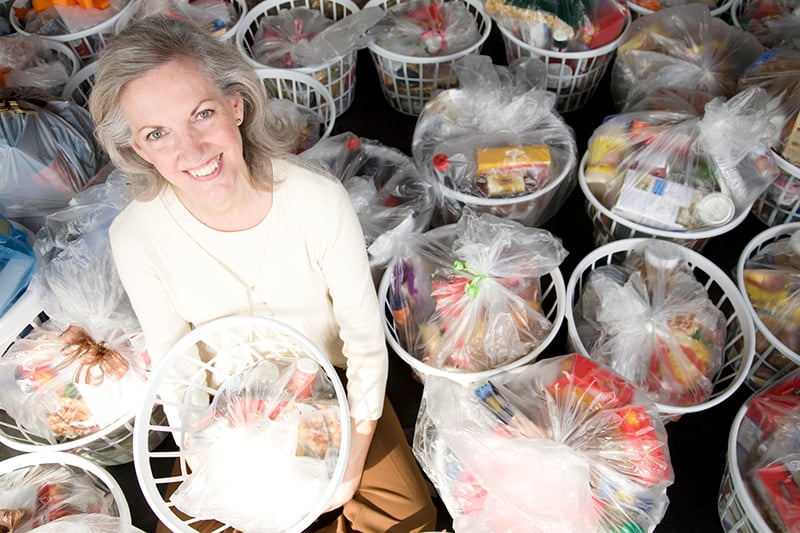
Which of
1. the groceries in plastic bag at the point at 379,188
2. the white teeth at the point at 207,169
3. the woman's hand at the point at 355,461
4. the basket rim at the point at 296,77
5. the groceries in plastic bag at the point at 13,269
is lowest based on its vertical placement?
the woman's hand at the point at 355,461

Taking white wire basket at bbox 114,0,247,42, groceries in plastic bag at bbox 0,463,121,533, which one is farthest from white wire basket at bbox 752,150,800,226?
groceries in plastic bag at bbox 0,463,121,533

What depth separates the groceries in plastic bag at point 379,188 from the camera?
1487 millimetres

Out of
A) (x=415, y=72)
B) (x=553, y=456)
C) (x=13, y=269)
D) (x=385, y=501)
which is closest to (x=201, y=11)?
(x=415, y=72)

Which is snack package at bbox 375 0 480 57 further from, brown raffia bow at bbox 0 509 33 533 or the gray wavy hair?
brown raffia bow at bbox 0 509 33 533

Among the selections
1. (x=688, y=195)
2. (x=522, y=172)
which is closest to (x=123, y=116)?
(x=522, y=172)

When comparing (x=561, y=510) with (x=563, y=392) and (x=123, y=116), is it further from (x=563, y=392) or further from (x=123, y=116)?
(x=123, y=116)

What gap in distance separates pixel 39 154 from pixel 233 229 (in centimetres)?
83

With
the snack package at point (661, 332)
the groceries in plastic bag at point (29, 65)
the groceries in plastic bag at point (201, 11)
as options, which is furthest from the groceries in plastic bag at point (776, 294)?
the groceries in plastic bag at point (29, 65)

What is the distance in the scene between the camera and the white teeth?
2.95ft

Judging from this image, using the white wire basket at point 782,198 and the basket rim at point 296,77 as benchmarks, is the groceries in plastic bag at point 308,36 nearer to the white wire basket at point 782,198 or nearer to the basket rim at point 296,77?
the basket rim at point 296,77

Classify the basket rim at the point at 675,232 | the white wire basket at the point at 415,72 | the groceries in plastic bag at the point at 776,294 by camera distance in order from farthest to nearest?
the white wire basket at the point at 415,72, the basket rim at the point at 675,232, the groceries in plastic bag at the point at 776,294

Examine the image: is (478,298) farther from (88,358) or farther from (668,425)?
(88,358)

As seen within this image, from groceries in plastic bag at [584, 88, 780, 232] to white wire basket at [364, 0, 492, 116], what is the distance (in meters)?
0.58

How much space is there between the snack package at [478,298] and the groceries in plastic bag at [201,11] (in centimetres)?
112
